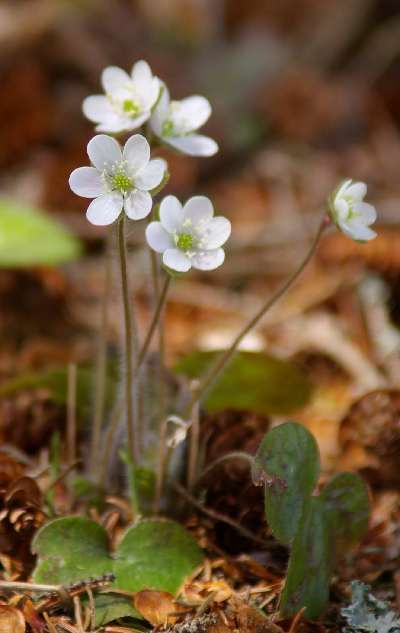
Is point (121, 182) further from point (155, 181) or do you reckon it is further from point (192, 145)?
point (192, 145)

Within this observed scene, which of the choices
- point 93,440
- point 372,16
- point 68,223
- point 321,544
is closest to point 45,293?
point 68,223

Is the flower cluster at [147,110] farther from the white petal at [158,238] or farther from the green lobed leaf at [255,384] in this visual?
the green lobed leaf at [255,384]

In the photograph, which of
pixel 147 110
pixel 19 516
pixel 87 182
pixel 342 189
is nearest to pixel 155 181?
pixel 87 182

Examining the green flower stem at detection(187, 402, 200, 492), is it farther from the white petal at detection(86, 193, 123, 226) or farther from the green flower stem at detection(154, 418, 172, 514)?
the white petal at detection(86, 193, 123, 226)

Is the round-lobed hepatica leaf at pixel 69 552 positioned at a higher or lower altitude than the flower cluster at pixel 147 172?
lower

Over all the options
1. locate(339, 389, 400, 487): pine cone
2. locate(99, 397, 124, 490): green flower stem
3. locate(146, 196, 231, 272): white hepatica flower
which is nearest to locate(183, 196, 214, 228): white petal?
locate(146, 196, 231, 272): white hepatica flower

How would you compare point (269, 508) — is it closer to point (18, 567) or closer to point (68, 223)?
point (18, 567)

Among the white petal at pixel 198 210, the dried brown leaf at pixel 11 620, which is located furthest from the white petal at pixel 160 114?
the dried brown leaf at pixel 11 620
